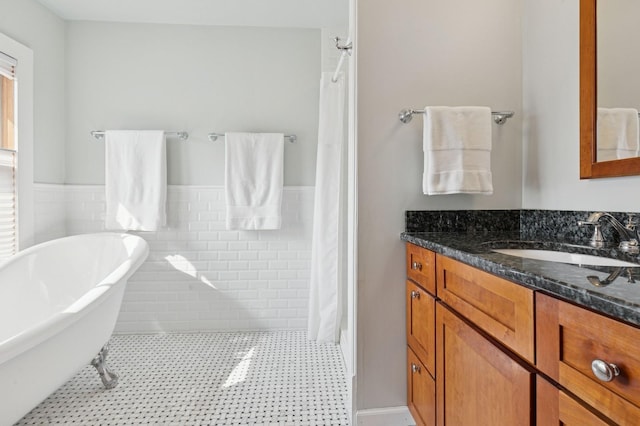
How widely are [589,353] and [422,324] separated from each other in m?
0.79

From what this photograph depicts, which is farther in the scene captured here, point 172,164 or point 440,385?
point 172,164

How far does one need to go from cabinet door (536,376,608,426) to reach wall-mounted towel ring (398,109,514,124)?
3.69 feet

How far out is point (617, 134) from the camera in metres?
1.18

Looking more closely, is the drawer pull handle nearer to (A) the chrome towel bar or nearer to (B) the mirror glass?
(B) the mirror glass

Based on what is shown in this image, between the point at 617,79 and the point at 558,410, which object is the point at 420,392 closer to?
the point at 558,410

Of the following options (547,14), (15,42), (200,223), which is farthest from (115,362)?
(547,14)

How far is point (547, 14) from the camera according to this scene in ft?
4.95

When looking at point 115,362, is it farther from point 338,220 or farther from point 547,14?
point 547,14

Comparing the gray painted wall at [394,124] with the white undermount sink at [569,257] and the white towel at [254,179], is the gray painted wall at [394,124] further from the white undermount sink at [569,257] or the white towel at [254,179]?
the white towel at [254,179]

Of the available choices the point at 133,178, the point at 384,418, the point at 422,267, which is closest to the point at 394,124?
the point at 422,267

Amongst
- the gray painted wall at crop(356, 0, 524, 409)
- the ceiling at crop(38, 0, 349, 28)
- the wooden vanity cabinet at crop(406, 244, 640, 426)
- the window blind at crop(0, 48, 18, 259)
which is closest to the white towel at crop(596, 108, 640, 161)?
the gray painted wall at crop(356, 0, 524, 409)

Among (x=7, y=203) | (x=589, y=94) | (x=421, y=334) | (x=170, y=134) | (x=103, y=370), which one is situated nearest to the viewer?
(x=589, y=94)

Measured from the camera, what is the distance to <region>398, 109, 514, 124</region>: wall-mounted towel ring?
1531 millimetres

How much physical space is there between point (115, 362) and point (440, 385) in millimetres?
2061
